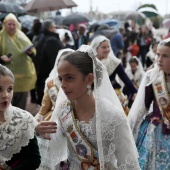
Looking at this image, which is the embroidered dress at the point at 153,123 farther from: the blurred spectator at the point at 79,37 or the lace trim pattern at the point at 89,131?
the blurred spectator at the point at 79,37

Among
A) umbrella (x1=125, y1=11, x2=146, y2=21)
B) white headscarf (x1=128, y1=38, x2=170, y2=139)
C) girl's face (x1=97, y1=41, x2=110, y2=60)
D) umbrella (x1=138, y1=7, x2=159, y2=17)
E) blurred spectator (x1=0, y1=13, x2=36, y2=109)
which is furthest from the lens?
umbrella (x1=138, y1=7, x2=159, y2=17)

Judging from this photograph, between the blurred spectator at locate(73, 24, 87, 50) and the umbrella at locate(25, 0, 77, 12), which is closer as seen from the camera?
the umbrella at locate(25, 0, 77, 12)

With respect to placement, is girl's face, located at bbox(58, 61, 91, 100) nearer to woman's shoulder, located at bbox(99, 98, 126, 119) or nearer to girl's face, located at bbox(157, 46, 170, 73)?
woman's shoulder, located at bbox(99, 98, 126, 119)

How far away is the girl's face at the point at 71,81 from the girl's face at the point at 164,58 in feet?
4.60

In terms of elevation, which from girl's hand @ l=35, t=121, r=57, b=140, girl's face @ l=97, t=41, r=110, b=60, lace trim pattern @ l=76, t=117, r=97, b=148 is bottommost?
girl's face @ l=97, t=41, r=110, b=60

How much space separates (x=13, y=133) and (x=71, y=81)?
1.62 ft

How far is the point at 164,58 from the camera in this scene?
3.85 meters

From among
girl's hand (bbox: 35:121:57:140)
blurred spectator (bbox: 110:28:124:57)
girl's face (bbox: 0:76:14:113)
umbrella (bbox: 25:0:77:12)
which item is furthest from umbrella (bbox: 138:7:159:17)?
girl's face (bbox: 0:76:14:113)

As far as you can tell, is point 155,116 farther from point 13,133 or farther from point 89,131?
point 13,133

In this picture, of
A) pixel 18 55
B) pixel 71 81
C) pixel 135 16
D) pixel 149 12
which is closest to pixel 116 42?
pixel 18 55

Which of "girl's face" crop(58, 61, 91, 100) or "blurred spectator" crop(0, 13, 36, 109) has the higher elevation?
"girl's face" crop(58, 61, 91, 100)

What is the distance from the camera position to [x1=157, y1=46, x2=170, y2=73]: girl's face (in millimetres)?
3840

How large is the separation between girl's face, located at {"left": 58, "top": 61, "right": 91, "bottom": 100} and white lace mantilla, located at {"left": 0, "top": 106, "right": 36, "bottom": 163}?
32cm

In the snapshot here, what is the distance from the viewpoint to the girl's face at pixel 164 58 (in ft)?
12.6
